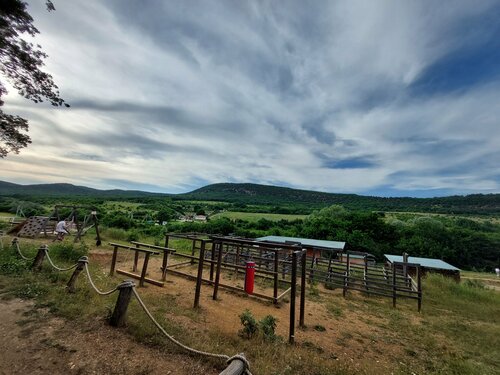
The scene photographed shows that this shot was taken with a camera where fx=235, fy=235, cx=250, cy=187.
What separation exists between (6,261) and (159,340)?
7236 millimetres

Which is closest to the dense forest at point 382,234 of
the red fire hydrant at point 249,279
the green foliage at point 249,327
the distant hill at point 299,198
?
the red fire hydrant at point 249,279

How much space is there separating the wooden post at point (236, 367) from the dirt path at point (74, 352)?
3.48ft

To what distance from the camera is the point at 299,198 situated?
129 m

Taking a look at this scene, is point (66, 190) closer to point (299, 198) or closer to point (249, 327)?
point (299, 198)

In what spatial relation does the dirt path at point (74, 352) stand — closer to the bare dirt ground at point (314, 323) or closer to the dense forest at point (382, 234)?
the bare dirt ground at point (314, 323)

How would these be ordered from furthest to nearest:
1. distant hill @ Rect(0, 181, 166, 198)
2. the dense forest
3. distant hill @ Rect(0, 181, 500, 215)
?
distant hill @ Rect(0, 181, 166, 198)
distant hill @ Rect(0, 181, 500, 215)
the dense forest

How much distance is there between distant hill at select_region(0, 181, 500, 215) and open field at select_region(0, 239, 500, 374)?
288 ft

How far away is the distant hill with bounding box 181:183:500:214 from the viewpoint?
99.9 m

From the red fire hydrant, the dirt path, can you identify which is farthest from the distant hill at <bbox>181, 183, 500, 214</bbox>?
the dirt path

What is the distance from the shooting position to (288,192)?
133000mm

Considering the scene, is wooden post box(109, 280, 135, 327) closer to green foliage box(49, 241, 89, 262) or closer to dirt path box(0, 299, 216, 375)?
dirt path box(0, 299, 216, 375)

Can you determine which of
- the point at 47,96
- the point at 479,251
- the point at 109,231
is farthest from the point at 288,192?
the point at 47,96

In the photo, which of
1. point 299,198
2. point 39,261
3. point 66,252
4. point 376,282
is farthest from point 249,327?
point 299,198

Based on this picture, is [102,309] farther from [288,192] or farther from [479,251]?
[288,192]
